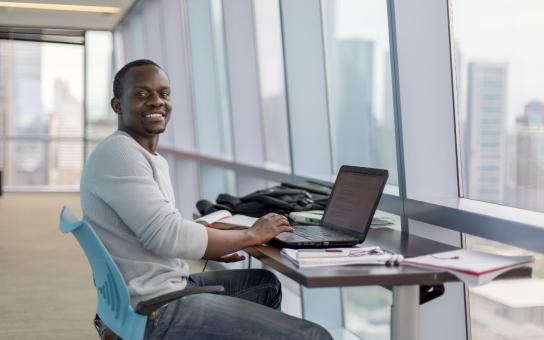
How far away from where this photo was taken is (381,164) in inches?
173

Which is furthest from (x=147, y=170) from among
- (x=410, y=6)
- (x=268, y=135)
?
(x=268, y=135)

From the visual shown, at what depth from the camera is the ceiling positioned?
1228cm

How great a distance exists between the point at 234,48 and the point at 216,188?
2.09 meters

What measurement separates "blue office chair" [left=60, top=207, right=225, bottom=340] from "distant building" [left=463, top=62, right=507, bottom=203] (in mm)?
1225

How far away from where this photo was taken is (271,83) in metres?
5.97

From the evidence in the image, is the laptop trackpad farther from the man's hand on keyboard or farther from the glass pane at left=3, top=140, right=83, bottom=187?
the glass pane at left=3, top=140, right=83, bottom=187

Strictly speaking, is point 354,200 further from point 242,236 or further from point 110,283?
point 110,283

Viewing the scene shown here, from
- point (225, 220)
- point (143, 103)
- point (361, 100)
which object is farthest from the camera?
point (361, 100)

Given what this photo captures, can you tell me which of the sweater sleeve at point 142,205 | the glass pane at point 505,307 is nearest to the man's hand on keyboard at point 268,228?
the sweater sleeve at point 142,205

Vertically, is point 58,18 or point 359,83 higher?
point 58,18

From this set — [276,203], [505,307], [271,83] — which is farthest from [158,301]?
[271,83]

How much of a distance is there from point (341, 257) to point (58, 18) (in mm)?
11626

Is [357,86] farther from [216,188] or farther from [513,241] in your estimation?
[216,188]

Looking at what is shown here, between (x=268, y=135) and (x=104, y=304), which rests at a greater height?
(x=268, y=135)
